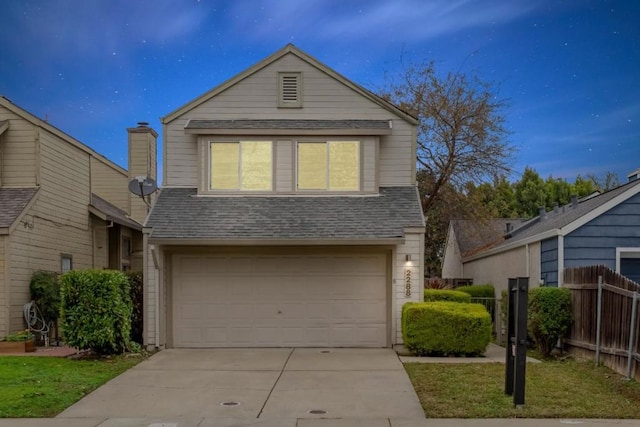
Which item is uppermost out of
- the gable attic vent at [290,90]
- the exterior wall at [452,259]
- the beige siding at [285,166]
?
the gable attic vent at [290,90]

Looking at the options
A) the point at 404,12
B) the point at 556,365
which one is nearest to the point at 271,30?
the point at 404,12

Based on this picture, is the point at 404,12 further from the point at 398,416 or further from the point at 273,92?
the point at 398,416

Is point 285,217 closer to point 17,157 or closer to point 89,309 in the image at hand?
point 89,309

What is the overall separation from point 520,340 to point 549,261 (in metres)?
6.76

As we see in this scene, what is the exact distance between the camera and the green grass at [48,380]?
7.81m

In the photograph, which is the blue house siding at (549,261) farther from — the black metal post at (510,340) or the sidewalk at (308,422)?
the sidewalk at (308,422)

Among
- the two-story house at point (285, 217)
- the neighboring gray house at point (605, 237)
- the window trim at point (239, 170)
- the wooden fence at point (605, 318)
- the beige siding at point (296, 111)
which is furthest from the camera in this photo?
the beige siding at point (296, 111)

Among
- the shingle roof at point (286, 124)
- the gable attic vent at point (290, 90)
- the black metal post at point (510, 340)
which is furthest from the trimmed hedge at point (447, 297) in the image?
the black metal post at point (510, 340)

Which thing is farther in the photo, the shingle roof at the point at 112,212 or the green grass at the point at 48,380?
the shingle roof at the point at 112,212

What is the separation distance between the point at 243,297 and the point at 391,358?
12.0ft

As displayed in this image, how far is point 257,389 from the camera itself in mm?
9141

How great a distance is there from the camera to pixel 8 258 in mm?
13570

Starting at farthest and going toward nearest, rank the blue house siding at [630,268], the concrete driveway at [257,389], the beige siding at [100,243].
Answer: the beige siding at [100,243] → the blue house siding at [630,268] → the concrete driveway at [257,389]

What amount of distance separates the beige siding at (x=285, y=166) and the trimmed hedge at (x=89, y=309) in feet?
14.7
